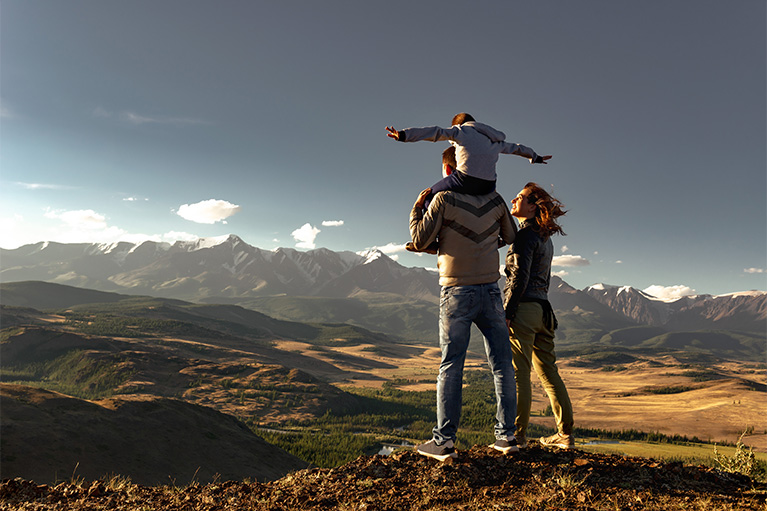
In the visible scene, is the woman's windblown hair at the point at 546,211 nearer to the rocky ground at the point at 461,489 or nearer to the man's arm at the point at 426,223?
the man's arm at the point at 426,223

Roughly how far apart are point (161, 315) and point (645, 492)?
647ft

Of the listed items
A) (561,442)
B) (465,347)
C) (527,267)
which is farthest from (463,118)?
(561,442)

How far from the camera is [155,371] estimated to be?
69000 mm

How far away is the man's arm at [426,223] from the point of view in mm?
4648

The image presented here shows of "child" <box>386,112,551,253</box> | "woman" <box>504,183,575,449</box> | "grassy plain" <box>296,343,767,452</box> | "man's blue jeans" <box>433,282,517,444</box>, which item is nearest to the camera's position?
"man's blue jeans" <box>433,282,517,444</box>

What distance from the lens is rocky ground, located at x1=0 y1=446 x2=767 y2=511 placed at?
4.04 meters

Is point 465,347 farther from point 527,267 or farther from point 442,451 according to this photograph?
point 527,267

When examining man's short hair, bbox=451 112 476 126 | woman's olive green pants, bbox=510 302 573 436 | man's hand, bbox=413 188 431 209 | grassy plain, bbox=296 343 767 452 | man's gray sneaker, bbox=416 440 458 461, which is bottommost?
grassy plain, bbox=296 343 767 452

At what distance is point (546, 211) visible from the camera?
5.57 meters

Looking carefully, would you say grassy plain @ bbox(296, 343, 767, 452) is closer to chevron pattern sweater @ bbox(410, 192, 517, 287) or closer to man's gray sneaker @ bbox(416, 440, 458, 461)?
man's gray sneaker @ bbox(416, 440, 458, 461)

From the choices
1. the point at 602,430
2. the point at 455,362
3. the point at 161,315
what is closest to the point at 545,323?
the point at 455,362

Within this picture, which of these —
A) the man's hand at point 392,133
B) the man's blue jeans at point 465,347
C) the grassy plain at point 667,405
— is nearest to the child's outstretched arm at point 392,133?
the man's hand at point 392,133

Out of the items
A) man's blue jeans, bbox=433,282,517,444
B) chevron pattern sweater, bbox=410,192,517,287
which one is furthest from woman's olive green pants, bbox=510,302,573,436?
chevron pattern sweater, bbox=410,192,517,287

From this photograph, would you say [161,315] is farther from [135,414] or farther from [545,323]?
[545,323]
